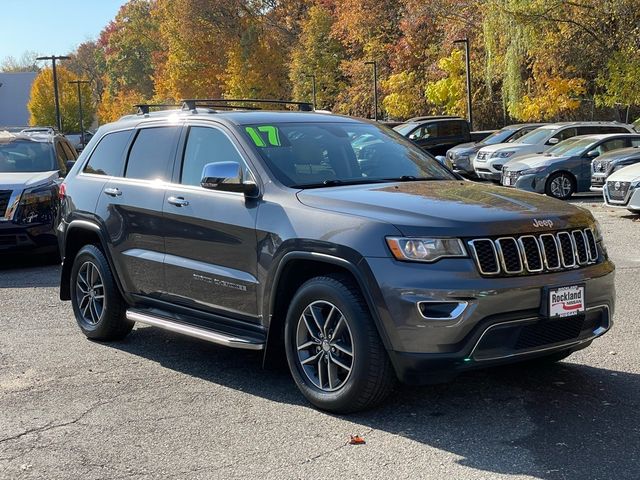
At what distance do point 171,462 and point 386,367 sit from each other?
1230mm

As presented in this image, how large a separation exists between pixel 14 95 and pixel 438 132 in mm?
83422

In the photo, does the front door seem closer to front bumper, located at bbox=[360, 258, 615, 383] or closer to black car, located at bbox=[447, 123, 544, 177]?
front bumper, located at bbox=[360, 258, 615, 383]

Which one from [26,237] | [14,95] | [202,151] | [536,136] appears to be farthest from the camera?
[14,95]

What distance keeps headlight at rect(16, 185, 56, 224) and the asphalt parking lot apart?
477cm

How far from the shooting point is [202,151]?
6055 millimetres

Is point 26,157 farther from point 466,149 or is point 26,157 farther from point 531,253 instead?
point 466,149

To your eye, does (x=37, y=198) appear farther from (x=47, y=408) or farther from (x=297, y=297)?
(x=297, y=297)

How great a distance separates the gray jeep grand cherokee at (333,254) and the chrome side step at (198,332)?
14mm

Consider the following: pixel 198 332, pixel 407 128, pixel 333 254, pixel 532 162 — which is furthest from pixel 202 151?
pixel 407 128

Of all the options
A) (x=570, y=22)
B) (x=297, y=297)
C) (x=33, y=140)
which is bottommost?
(x=297, y=297)

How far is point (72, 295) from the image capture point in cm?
723

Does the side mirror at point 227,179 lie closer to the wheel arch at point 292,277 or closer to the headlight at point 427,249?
the wheel arch at point 292,277

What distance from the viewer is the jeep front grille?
14.9 ft

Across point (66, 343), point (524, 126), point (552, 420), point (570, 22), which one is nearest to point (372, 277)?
point (552, 420)
